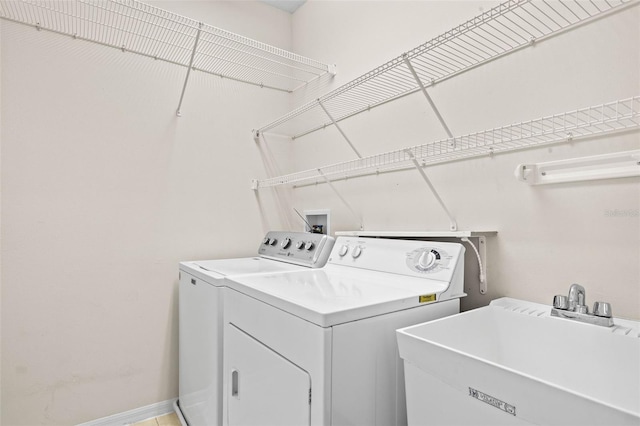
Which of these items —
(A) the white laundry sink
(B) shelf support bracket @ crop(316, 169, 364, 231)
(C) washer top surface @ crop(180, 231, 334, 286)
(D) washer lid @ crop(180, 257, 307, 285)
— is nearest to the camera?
(A) the white laundry sink

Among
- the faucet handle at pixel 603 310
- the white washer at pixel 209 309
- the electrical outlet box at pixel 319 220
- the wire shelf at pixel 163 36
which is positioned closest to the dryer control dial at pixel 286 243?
the white washer at pixel 209 309

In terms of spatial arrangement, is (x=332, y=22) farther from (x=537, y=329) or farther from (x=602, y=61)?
(x=537, y=329)

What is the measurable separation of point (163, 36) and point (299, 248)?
168 cm

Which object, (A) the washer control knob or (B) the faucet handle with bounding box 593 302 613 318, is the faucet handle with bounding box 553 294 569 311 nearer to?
(B) the faucet handle with bounding box 593 302 613 318

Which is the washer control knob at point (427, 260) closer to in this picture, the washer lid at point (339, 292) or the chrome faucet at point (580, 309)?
the washer lid at point (339, 292)

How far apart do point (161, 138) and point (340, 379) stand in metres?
1.97

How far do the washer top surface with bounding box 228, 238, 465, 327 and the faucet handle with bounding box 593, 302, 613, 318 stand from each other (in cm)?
41

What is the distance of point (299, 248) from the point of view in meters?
2.03

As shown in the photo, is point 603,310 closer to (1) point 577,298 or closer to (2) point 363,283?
(1) point 577,298

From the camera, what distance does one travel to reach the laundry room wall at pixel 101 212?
1.81 m

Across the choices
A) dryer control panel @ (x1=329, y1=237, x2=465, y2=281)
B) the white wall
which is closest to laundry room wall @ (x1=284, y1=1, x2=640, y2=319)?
the white wall

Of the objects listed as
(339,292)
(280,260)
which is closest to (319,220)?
(280,260)

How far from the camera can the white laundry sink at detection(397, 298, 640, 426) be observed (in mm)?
656

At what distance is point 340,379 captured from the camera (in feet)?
3.09
